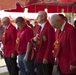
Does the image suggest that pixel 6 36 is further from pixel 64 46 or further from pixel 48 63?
pixel 64 46

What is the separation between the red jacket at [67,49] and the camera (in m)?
3.69

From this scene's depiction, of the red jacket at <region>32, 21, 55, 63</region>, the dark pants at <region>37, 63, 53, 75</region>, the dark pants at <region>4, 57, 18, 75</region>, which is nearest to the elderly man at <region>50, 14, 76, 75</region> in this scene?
the red jacket at <region>32, 21, 55, 63</region>

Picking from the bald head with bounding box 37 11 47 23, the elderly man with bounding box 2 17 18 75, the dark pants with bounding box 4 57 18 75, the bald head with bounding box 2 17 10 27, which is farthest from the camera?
the dark pants with bounding box 4 57 18 75

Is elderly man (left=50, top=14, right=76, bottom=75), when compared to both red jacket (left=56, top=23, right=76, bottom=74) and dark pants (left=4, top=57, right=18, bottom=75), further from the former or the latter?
dark pants (left=4, top=57, right=18, bottom=75)

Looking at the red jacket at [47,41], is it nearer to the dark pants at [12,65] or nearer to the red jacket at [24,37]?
the red jacket at [24,37]

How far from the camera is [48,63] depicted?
4766 millimetres

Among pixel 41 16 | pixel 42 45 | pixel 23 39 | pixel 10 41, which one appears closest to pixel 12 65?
pixel 10 41

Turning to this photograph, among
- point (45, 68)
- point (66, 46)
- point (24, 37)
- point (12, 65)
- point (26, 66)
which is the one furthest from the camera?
point (12, 65)

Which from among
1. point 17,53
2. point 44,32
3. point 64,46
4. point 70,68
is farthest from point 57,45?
point 17,53

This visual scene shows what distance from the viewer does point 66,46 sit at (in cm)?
376

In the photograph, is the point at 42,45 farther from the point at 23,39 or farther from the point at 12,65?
the point at 12,65

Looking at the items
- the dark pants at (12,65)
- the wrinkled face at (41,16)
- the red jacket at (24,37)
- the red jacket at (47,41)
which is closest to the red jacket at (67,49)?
the red jacket at (47,41)

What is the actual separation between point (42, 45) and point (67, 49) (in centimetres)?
101

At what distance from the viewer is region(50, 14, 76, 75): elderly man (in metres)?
3.69
